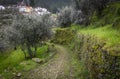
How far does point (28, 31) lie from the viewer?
116ft

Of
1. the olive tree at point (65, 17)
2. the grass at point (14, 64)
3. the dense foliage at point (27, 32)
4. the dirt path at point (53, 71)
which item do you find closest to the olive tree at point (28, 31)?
the dense foliage at point (27, 32)

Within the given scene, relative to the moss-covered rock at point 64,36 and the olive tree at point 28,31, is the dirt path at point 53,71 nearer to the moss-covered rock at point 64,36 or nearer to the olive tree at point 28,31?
the olive tree at point 28,31

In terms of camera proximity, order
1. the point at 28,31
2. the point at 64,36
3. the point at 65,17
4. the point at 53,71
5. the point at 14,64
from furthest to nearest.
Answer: the point at 65,17, the point at 64,36, the point at 28,31, the point at 14,64, the point at 53,71

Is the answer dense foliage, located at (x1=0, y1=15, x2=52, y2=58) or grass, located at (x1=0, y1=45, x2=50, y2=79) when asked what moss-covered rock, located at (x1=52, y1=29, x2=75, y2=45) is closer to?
grass, located at (x1=0, y1=45, x2=50, y2=79)

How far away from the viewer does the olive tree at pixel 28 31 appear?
1374 inches

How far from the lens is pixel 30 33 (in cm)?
3550

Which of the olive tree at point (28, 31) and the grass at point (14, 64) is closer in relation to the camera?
the grass at point (14, 64)

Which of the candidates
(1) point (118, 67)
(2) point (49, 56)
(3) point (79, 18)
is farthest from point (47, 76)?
(3) point (79, 18)

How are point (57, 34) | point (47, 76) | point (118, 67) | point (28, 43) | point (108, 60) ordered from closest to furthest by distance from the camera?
point (118, 67)
point (108, 60)
point (47, 76)
point (28, 43)
point (57, 34)

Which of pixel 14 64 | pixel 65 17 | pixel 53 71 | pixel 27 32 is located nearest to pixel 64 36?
pixel 65 17

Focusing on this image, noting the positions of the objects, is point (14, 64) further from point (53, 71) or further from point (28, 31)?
point (53, 71)

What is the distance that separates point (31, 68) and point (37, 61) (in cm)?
286

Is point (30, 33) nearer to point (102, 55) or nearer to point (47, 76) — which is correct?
point (47, 76)

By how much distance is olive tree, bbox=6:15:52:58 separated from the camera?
34.9 metres
